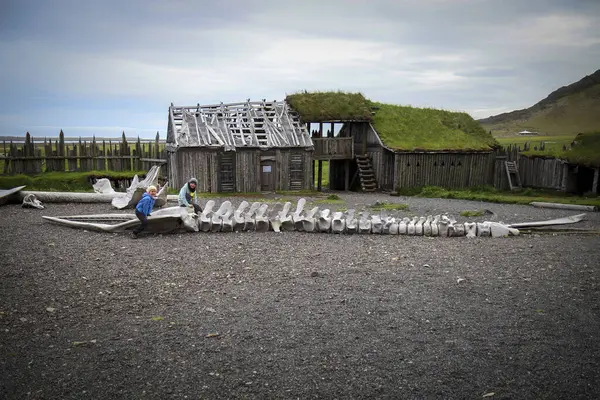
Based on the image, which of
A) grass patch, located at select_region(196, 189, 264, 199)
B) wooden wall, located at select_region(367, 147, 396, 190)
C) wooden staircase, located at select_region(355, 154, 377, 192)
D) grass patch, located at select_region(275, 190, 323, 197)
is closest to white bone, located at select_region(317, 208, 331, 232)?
grass patch, located at select_region(196, 189, 264, 199)

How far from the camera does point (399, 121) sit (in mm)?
30938

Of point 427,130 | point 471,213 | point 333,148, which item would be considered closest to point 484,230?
point 471,213

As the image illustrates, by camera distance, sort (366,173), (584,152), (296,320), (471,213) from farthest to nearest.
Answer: (366,173) < (584,152) < (471,213) < (296,320)

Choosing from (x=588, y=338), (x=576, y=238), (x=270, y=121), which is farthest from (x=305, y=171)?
(x=588, y=338)

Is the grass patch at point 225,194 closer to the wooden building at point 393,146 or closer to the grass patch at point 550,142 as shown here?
the wooden building at point 393,146

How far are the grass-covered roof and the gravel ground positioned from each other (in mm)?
17744

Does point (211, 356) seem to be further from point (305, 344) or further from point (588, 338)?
point (588, 338)

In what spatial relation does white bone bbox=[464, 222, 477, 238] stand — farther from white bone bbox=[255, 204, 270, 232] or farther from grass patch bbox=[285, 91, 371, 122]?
grass patch bbox=[285, 91, 371, 122]

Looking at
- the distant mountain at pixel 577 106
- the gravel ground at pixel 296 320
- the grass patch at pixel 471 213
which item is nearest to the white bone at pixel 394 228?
the gravel ground at pixel 296 320

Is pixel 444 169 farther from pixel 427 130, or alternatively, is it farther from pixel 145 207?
pixel 145 207

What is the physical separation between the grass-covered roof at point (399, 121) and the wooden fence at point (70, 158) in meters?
9.20

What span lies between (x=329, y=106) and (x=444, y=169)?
7607 millimetres

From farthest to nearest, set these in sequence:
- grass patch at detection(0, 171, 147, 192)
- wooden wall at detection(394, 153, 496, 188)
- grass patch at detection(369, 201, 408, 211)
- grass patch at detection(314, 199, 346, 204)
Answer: wooden wall at detection(394, 153, 496, 188) < grass patch at detection(0, 171, 147, 192) < grass patch at detection(314, 199, 346, 204) < grass patch at detection(369, 201, 408, 211)

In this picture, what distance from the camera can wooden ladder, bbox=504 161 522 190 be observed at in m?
28.7
